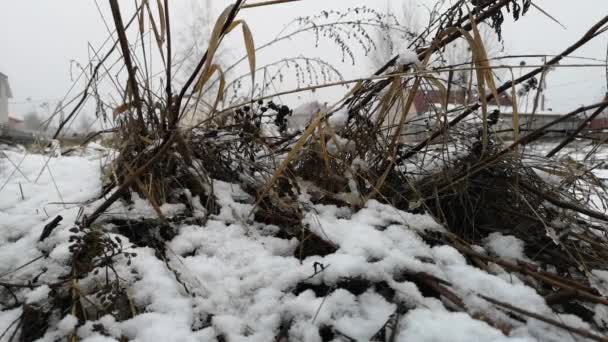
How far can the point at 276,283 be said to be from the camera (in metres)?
0.72

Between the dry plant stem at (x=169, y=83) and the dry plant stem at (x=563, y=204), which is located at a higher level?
the dry plant stem at (x=169, y=83)

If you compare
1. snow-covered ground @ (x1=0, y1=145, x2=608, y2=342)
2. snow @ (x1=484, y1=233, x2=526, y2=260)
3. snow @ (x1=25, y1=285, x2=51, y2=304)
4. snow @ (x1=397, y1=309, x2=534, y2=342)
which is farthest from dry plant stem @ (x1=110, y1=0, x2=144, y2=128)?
snow @ (x1=484, y1=233, x2=526, y2=260)

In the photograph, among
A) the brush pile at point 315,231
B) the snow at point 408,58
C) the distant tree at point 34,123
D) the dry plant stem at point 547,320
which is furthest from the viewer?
the distant tree at point 34,123

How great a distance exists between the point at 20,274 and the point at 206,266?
0.38m

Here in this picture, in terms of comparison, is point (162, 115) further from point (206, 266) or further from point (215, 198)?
point (206, 266)

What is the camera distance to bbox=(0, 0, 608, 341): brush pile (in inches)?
25.0

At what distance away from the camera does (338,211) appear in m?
0.94

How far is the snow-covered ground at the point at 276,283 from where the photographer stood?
613 mm

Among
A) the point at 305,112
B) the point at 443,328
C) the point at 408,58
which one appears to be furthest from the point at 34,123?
the point at 443,328

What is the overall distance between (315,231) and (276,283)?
0.17m

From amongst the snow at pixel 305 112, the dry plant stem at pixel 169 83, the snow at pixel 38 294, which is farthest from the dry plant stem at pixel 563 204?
the snow at pixel 38 294

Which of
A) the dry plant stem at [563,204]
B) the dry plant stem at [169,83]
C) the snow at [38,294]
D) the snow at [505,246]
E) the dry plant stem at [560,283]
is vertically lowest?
the snow at [505,246]

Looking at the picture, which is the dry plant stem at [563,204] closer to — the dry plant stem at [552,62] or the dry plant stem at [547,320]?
the dry plant stem at [552,62]

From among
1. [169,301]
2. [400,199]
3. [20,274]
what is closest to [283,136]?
[400,199]
